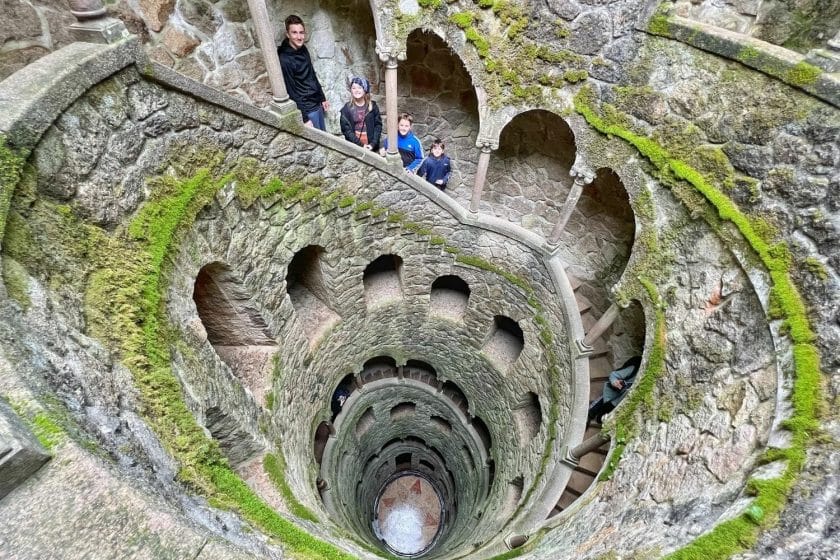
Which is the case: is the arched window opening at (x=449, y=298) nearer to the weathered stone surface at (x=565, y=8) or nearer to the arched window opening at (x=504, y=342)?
the arched window opening at (x=504, y=342)

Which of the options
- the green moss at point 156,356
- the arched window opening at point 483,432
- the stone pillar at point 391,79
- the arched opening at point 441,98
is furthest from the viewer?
the arched window opening at point 483,432

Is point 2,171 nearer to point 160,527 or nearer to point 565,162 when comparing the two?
point 160,527

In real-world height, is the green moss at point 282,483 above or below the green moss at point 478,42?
below

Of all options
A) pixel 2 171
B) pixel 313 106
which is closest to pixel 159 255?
pixel 2 171

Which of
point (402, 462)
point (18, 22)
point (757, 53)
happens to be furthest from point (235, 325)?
point (402, 462)

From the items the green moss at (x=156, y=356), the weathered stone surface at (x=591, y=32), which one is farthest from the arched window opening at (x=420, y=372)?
the weathered stone surface at (x=591, y=32)

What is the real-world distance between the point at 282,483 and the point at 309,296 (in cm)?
377

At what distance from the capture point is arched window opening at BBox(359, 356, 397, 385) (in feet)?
36.2

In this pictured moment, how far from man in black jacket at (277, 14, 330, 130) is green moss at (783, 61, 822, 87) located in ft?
17.5

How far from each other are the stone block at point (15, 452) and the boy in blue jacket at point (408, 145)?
19.8ft

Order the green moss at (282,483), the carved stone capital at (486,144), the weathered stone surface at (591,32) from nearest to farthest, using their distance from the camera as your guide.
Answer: the green moss at (282,483), the weathered stone surface at (591,32), the carved stone capital at (486,144)

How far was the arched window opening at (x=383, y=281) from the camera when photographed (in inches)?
360

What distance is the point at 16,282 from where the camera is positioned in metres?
2.50

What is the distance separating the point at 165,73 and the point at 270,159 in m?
1.58
